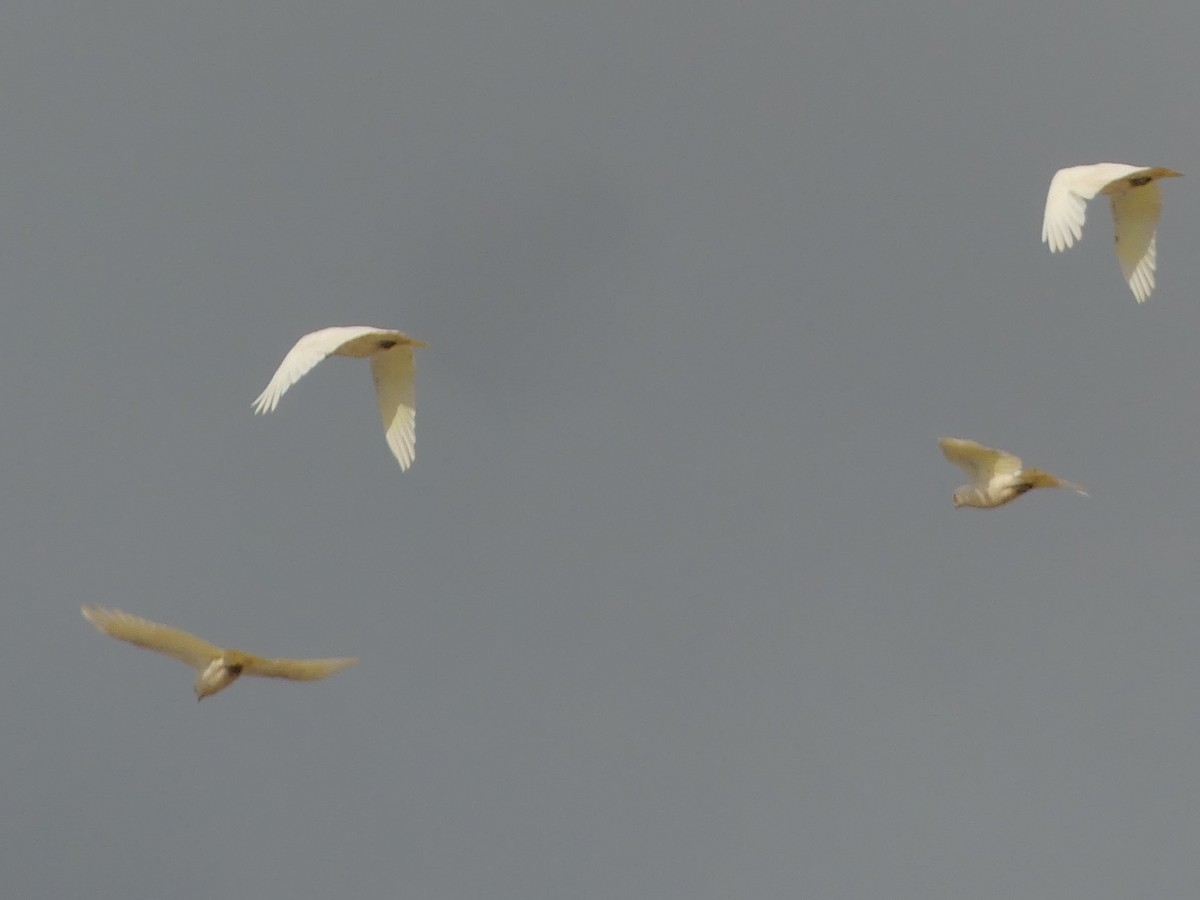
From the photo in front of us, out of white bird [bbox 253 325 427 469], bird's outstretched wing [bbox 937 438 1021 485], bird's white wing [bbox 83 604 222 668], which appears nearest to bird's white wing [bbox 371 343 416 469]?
white bird [bbox 253 325 427 469]

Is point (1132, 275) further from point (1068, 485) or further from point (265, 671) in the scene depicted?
point (265, 671)

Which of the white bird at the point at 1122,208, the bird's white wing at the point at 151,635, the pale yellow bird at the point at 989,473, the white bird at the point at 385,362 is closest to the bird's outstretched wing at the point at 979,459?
the pale yellow bird at the point at 989,473

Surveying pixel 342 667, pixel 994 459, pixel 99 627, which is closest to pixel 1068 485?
pixel 994 459

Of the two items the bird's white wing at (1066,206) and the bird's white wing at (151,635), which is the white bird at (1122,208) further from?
the bird's white wing at (151,635)

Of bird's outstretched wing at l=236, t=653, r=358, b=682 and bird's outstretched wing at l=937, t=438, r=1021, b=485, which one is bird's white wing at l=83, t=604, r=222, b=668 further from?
bird's outstretched wing at l=937, t=438, r=1021, b=485

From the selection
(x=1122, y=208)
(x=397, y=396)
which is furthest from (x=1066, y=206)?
(x=397, y=396)

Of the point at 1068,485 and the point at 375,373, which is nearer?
the point at 1068,485

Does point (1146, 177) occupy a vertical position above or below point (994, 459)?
above

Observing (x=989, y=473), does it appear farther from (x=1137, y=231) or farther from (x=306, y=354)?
(x=306, y=354)
